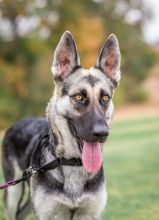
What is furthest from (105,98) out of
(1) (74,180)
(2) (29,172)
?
(2) (29,172)

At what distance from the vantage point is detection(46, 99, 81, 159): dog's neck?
5930 millimetres

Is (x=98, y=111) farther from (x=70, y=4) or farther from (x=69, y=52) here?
(x=70, y=4)

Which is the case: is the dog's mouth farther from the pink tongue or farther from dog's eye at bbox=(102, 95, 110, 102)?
dog's eye at bbox=(102, 95, 110, 102)

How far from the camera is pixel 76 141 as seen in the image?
5.99 metres

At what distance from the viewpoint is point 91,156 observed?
5.76 meters

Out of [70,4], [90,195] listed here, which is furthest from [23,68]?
[90,195]

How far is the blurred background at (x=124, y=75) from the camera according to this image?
11.5 metres

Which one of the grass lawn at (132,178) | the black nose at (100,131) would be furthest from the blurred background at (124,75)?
the black nose at (100,131)

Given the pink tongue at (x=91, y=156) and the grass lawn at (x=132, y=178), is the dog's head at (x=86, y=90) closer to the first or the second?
the pink tongue at (x=91, y=156)

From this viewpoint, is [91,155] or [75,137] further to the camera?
[75,137]

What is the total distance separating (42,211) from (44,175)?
371 millimetres

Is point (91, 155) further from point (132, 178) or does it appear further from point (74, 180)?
point (132, 178)

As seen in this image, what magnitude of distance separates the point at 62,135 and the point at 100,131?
24.5 inches

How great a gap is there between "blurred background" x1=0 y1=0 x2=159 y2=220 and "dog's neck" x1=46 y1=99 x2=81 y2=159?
2731mm
